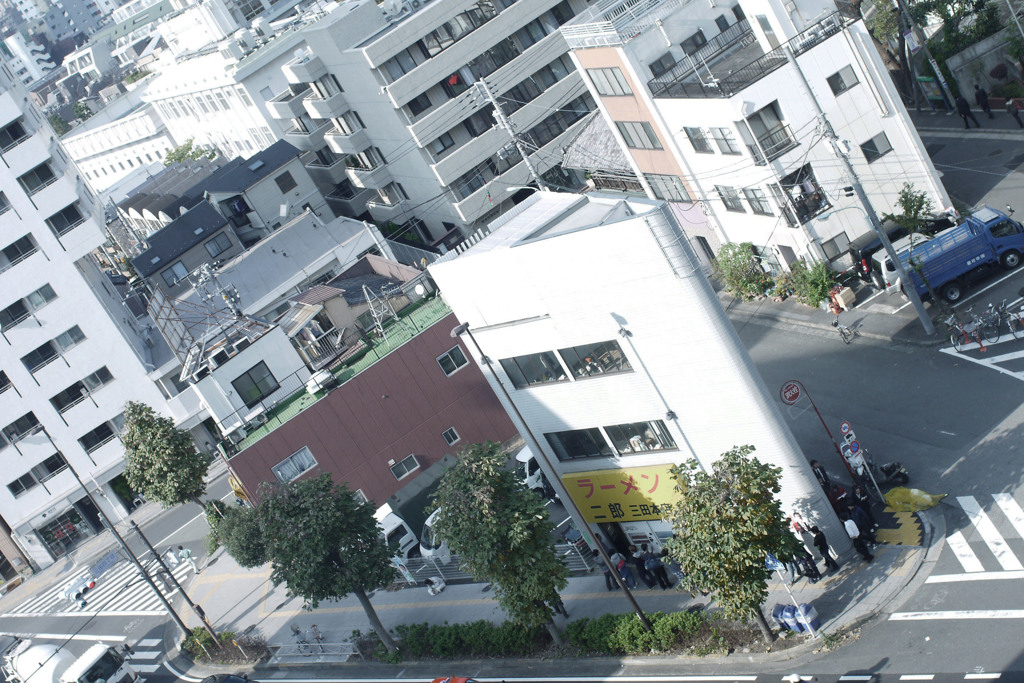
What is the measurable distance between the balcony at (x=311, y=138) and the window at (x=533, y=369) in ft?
141

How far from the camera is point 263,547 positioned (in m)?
30.0

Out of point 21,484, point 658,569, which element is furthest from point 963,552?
point 21,484

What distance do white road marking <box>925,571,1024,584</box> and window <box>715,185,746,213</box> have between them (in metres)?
19.4

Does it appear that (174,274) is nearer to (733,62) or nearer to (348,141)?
(348,141)

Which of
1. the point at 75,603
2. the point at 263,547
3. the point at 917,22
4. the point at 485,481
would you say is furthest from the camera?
the point at 917,22

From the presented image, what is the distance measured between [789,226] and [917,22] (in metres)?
16.9

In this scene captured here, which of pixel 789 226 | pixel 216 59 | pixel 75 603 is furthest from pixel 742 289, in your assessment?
pixel 216 59

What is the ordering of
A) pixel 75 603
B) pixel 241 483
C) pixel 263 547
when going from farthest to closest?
pixel 75 603
pixel 241 483
pixel 263 547

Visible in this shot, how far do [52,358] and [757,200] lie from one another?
35.2 metres

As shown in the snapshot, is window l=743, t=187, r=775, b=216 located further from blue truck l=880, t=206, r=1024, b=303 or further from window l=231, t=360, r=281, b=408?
window l=231, t=360, r=281, b=408

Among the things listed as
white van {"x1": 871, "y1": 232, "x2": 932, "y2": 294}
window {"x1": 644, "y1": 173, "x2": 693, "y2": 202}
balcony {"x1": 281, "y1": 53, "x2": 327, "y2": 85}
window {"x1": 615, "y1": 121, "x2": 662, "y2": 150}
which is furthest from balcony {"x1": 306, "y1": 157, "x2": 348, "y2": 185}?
white van {"x1": 871, "y1": 232, "x2": 932, "y2": 294}

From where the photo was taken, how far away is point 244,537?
96.2 feet

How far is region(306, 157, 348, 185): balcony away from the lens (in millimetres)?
64312

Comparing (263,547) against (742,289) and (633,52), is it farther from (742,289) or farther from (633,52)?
(633,52)
